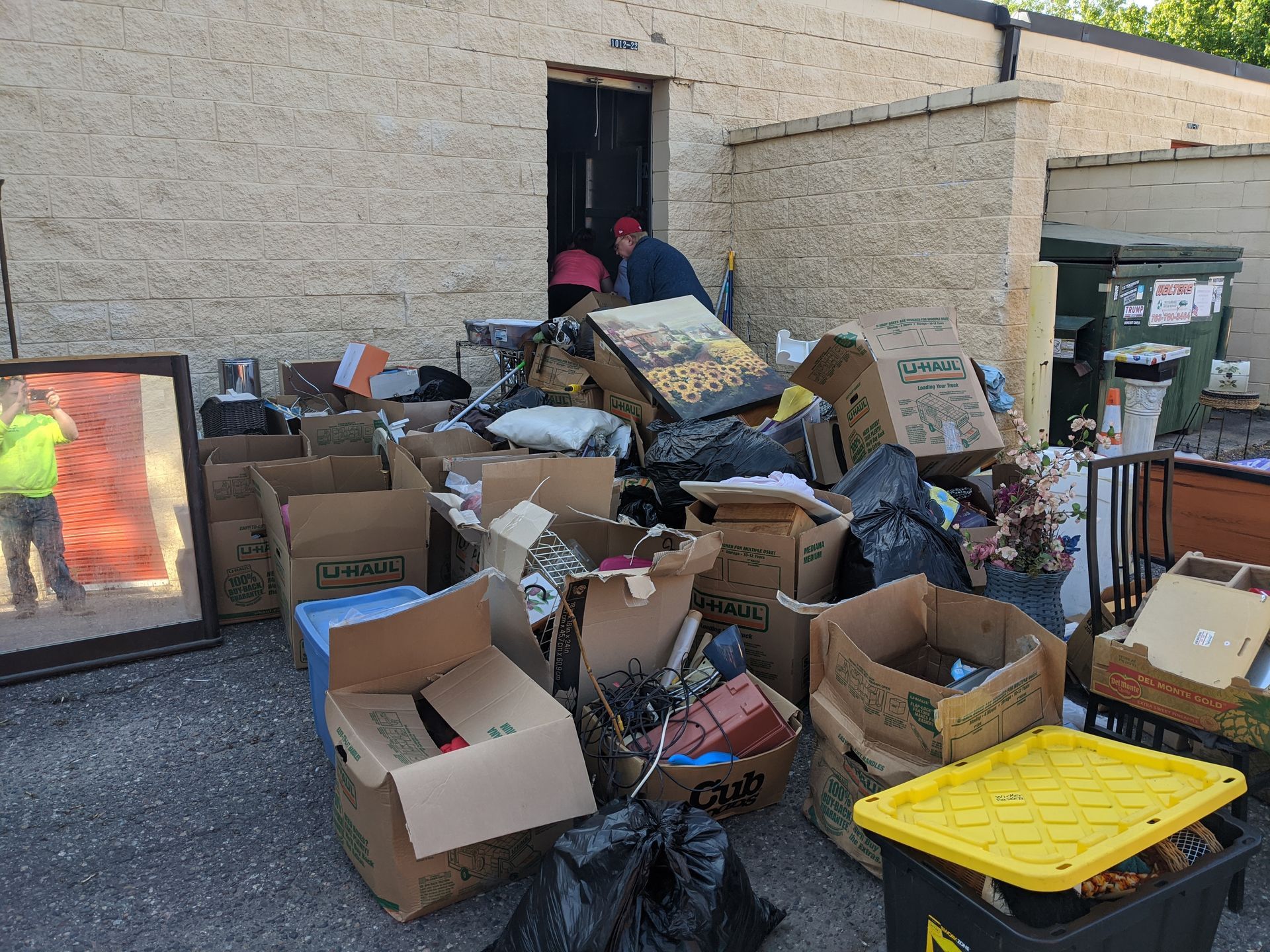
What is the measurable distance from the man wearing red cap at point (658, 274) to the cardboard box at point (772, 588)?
3399 millimetres

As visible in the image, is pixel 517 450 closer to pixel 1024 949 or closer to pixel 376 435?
pixel 376 435

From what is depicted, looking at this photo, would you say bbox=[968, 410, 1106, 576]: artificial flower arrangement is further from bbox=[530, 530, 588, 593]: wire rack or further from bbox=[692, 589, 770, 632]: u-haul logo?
bbox=[530, 530, 588, 593]: wire rack

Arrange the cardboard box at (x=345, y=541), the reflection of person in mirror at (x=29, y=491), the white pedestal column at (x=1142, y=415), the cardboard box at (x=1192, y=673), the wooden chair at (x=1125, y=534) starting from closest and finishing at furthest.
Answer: the cardboard box at (x=1192, y=673) < the wooden chair at (x=1125, y=534) < the reflection of person in mirror at (x=29, y=491) < the cardboard box at (x=345, y=541) < the white pedestal column at (x=1142, y=415)

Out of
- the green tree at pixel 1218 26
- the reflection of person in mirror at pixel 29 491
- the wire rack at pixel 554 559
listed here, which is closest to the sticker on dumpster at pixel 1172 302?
the wire rack at pixel 554 559

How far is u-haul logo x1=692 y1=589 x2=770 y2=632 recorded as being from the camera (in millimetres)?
3438

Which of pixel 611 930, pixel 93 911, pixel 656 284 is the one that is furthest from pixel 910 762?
pixel 656 284

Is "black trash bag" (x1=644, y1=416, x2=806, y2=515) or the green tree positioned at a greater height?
the green tree

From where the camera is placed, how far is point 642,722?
2779 millimetres

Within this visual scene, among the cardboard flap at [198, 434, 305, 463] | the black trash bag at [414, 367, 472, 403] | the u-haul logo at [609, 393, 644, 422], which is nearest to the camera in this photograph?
the cardboard flap at [198, 434, 305, 463]

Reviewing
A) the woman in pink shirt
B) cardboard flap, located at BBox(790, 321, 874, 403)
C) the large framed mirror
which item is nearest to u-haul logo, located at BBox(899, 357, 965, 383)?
cardboard flap, located at BBox(790, 321, 874, 403)

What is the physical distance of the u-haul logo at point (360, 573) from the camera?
12.2ft

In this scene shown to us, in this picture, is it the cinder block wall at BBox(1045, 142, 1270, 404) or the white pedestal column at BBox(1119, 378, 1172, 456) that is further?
the cinder block wall at BBox(1045, 142, 1270, 404)

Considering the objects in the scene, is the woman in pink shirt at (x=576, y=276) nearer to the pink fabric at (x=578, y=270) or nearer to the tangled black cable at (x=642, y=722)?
the pink fabric at (x=578, y=270)

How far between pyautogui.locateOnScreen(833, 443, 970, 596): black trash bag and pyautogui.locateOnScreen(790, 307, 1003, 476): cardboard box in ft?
1.35
